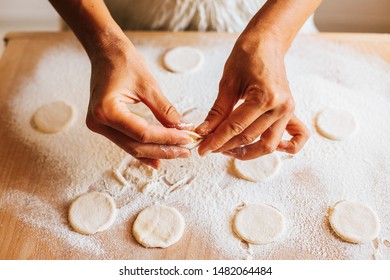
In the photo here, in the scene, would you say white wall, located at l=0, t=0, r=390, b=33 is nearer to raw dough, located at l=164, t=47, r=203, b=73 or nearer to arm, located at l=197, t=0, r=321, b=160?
raw dough, located at l=164, t=47, r=203, b=73

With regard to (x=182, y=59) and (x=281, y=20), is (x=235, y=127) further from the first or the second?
(x=182, y=59)

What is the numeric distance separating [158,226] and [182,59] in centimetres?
60

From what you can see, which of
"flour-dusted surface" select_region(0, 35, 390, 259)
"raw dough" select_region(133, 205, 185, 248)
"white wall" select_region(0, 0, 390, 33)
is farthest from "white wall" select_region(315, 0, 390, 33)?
"raw dough" select_region(133, 205, 185, 248)

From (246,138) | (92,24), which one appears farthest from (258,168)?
(92,24)

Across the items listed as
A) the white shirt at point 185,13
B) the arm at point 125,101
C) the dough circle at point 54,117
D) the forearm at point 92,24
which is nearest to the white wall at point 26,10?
the white shirt at point 185,13

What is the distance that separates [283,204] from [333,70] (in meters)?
0.53

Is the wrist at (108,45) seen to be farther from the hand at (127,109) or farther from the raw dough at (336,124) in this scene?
the raw dough at (336,124)

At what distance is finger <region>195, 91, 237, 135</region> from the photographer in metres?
0.94

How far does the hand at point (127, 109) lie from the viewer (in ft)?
2.83

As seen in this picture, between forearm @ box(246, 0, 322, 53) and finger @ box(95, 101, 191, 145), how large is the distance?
33 cm

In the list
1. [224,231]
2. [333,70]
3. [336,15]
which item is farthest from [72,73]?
[336,15]

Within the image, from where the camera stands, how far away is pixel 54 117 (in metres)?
1.28

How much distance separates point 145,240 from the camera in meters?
1.01

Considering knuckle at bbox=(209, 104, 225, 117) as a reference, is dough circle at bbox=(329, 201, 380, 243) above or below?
below
